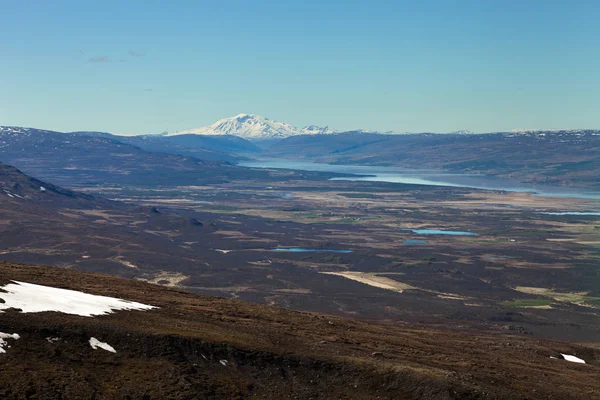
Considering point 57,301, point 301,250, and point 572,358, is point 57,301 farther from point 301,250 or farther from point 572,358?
point 301,250

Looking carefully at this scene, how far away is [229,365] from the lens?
3991cm

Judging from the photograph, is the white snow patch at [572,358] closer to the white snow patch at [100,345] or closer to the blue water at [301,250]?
the white snow patch at [100,345]

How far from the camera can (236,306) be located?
60344 mm

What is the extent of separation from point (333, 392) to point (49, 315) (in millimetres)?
16488

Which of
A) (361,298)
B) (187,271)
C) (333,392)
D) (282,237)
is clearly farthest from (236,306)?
(282,237)

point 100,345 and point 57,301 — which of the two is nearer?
point 100,345

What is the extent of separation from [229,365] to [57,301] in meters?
12.6

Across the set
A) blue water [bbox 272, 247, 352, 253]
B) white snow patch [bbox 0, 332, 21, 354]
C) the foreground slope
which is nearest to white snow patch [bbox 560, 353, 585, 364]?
the foreground slope

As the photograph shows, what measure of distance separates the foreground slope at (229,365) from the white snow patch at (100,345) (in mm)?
66

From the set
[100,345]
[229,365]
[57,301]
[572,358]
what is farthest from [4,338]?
[572,358]

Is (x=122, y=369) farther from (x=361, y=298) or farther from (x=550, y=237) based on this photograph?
(x=550, y=237)

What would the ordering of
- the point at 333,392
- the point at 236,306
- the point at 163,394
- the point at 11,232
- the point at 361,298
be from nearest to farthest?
the point at 163,394 → the point at 333,392 → the point at 236,306 → the point at 361,298 → the point at 11,232

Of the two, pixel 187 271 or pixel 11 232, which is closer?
pixel 187 271

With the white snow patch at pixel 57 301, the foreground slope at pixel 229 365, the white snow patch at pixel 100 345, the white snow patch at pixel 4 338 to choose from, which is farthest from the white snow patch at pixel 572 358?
the white snow patch at pixel 4 338
